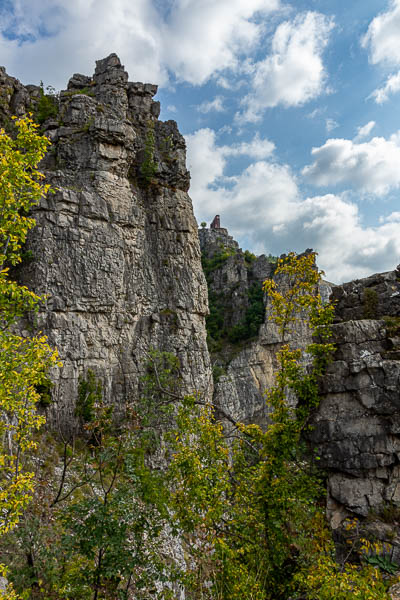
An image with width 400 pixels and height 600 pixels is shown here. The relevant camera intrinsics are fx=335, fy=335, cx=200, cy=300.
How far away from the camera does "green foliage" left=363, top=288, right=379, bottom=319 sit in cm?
802

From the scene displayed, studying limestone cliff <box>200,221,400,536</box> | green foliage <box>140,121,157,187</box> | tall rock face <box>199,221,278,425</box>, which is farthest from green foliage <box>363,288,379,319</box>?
tall rock face <box>199,221,278,425</box>

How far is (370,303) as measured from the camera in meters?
8.12

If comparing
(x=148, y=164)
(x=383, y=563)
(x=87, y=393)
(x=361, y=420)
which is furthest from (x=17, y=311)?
(x=148, y=164)

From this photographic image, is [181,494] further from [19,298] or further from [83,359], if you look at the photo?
[83,359]

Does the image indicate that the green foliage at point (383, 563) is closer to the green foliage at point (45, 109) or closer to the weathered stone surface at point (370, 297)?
the weathered stone surface at point (370, 297)

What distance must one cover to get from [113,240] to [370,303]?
21.2m

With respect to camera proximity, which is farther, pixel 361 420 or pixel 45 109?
pixel 45 109

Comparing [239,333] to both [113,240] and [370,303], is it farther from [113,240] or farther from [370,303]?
[370,303]

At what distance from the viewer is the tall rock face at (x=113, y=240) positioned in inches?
907

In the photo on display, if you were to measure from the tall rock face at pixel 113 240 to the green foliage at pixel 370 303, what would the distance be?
19174mm

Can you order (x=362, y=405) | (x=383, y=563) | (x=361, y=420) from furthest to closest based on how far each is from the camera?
(x=362, y=405) → (x=361, y=420) → (x=383, y=563)

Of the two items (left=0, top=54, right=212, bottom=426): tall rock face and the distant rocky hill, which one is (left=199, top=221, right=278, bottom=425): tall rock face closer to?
(left=0, top=54, right=212, bottom=426): tall rock face

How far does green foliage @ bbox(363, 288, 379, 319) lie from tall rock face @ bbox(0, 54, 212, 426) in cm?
1917

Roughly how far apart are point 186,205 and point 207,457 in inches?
1127
